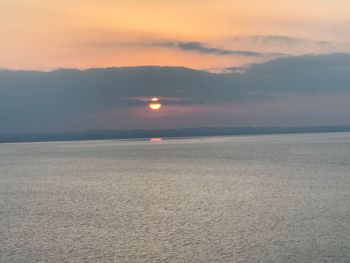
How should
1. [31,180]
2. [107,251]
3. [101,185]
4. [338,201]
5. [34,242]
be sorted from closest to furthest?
[107,251], [34,242], [338,201], [101,185], [31,180]

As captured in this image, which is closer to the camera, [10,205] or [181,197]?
[10,205]

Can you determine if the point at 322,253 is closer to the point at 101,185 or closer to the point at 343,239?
the point at 343,239

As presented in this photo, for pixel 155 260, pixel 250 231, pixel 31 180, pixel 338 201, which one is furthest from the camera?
pixel 31 180

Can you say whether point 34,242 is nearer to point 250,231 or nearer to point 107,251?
point 107,251

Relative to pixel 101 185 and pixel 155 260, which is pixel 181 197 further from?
pixel 155 260

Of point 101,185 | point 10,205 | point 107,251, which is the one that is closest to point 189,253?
point 107,251

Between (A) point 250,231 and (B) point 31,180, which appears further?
(B) point 31,180

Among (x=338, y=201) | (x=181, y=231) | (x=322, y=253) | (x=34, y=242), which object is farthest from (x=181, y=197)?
(x=322, y=253)

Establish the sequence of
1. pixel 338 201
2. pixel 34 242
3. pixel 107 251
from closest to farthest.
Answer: pixel 107 251
pixel 34 242
pixel 338 201

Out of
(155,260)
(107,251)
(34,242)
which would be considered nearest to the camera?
(155,260)
